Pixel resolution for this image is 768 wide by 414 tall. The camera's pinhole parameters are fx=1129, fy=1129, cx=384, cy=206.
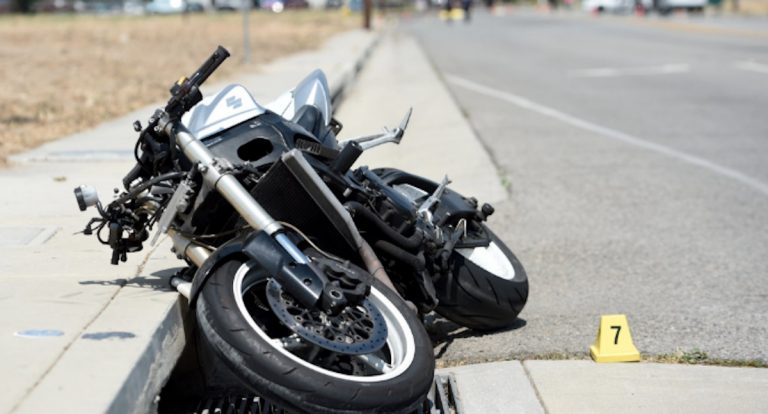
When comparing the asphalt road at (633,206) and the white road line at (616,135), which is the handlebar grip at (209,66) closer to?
the asphalt road at (633,206)

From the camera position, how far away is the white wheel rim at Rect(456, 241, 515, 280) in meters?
5.38

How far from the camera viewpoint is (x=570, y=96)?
52.3 feet

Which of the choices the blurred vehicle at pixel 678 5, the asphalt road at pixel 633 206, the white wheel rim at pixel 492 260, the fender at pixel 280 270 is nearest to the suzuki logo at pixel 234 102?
the fender at pixel 280 270

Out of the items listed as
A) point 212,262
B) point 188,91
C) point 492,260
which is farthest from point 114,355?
point 492,260

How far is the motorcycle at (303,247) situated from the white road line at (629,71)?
1464 cm

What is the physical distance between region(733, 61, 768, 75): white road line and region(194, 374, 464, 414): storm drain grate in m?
16.5

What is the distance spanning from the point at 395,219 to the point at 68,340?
60.2 inches

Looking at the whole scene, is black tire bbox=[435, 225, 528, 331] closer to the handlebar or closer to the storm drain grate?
the storm drain grate

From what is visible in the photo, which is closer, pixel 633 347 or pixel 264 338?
pixel 264 338

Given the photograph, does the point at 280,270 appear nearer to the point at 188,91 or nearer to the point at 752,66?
the point at 188,91

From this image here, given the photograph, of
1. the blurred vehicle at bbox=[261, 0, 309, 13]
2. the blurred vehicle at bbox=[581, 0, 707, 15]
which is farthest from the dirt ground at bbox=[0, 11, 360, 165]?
the blurred vehicle at bbox=[261, 0, 309, 13]

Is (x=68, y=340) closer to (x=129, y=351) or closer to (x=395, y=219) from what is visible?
(x=129, y=351)

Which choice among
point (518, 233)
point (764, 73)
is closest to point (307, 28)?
point (764, 73)

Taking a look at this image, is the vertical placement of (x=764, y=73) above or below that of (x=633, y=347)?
Result: below
